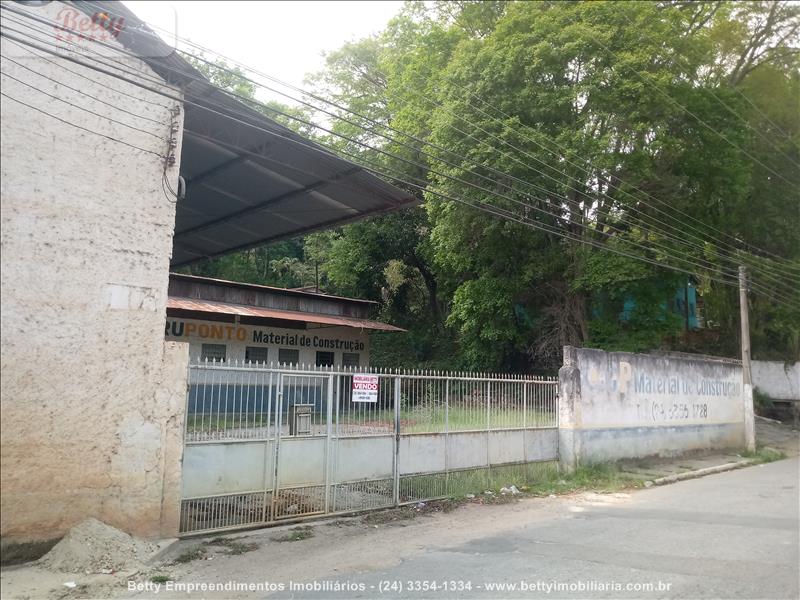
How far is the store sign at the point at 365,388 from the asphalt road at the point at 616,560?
261 centimetres

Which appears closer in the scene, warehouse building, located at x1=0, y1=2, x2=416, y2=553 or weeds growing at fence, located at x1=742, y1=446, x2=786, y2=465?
warehouse building, located at x1=0, y1=2, x2=416, y2=553

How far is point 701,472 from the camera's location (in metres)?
14.5

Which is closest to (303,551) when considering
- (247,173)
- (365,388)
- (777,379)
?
(365,388)

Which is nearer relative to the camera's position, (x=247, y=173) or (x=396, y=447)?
(x=396, y=447)

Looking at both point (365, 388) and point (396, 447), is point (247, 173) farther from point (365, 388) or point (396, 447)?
point (396, 447)

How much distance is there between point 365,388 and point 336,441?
931 mm

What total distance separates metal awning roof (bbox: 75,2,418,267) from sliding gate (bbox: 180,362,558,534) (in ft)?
11.6

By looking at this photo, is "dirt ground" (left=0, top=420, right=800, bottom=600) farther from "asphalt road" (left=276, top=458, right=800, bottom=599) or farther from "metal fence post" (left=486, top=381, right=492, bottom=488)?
"metal fence post" (left=486, top=381, right=492, bottom=488)

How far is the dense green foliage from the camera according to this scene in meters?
18.6

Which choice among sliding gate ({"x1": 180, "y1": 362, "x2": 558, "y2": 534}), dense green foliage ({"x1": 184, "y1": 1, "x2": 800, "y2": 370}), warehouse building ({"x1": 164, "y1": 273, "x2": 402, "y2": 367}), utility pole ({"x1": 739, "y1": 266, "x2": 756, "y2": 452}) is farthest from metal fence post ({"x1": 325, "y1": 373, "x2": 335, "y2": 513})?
utility pole ({"x1": 739, "y1": 266, "x2": 756, "y2": 452})

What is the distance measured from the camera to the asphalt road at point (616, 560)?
580 centimetres

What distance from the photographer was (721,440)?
18.0m

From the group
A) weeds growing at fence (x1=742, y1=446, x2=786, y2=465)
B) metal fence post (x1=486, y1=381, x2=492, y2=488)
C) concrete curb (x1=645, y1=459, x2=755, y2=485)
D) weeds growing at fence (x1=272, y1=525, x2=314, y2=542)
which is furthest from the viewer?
weeds growing at fence (x1=742, y1=446, x2=786, y2=465)

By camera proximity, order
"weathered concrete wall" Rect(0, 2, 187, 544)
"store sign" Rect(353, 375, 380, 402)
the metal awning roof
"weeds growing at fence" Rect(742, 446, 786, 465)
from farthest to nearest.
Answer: "weeds growing at fence" Rect(742, 446, 786, 465)
"store sign" Rect(353, 375, 380, 402)
the metal awning roof
"weathered concrete wall" Rect(0, 2, 187, 544)
